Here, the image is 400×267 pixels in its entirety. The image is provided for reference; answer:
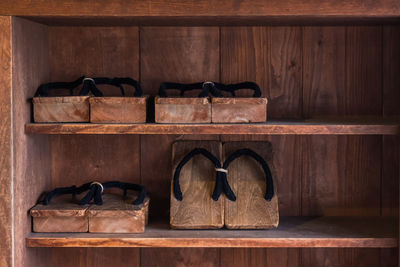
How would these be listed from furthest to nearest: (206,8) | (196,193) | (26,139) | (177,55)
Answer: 1. (177,55)
2. (196,193)
3. (26,139)
4. (206,8)

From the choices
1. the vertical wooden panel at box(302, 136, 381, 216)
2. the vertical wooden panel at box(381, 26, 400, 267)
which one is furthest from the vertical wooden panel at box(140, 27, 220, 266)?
the vertical wooden panel at box(381, 26, 400, 267)

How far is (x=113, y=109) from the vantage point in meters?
1.35

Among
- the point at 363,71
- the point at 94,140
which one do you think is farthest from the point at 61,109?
the point at 363,71

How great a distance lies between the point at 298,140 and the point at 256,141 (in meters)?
0.14

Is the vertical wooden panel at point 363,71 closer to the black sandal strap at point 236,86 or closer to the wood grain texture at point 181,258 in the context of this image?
the black sandal strap at point 236,86

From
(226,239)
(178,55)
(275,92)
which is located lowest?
(226,239)

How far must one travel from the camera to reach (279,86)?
1.57m

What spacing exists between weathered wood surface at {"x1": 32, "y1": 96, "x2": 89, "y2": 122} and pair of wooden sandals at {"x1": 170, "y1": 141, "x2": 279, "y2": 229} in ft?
1.05

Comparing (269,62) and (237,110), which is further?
(269,62)

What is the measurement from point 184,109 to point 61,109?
1.10 feet

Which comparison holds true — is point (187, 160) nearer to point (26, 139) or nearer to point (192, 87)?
point (192, 87)

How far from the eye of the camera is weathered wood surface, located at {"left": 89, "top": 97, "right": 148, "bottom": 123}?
53.1 inches

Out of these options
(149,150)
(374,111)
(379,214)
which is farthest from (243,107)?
(379,214)

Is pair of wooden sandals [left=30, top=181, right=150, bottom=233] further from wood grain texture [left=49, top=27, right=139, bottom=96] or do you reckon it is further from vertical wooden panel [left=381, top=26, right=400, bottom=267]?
vertical wooden panel [left=381, top=26, right=400, bottom=267]
